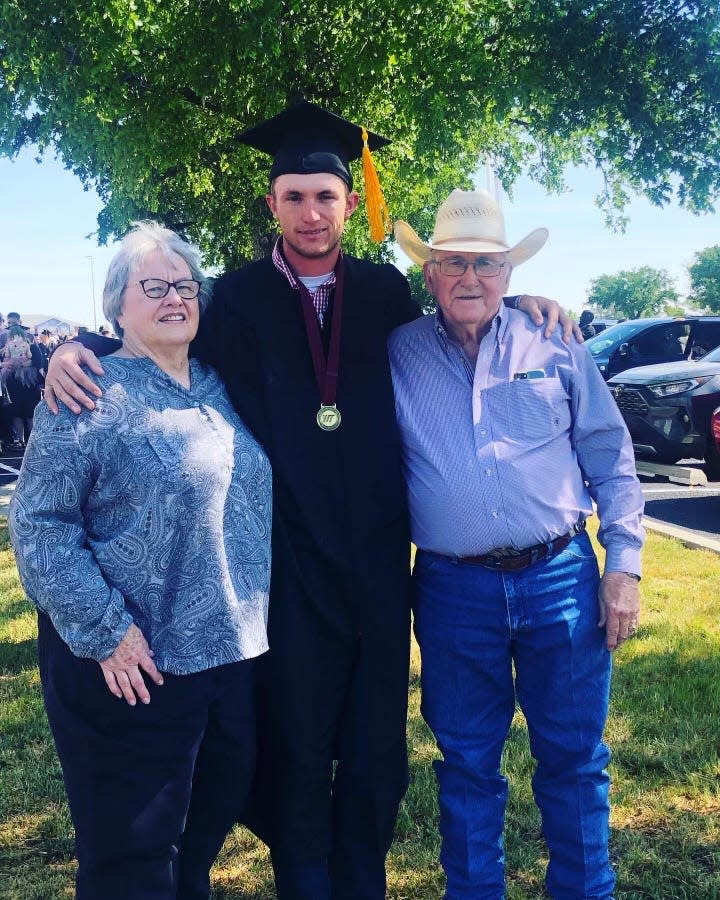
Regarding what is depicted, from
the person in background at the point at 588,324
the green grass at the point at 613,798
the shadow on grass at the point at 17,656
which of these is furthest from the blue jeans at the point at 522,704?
the person in background at the point at 588,324

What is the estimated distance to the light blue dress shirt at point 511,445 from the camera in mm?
2508

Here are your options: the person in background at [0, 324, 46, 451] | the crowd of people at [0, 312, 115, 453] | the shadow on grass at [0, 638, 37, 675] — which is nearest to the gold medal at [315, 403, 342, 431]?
the shadow on grass at [0, 638, 37, 675]

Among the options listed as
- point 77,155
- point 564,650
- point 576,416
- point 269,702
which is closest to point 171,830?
point 269,702

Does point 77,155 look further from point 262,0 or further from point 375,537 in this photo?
point 375,537

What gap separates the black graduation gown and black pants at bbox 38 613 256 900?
32cm

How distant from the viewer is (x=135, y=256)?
2312mm

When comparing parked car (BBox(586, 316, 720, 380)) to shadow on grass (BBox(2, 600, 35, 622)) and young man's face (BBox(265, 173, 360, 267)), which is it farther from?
young man's face (BBox(265, 173, 360, 267))

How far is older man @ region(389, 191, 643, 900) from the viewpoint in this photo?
253 cm

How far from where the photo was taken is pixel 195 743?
229 centimetres

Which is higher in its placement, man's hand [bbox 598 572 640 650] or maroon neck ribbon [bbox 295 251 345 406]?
maroon neck ribbon [bbox 295 251 345 406]

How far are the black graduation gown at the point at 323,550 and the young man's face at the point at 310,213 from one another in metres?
0.13

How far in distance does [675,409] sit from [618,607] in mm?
7964

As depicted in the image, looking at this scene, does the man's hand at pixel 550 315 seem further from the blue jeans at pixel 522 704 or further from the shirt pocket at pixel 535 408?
the blue jeans at pixel 522 704

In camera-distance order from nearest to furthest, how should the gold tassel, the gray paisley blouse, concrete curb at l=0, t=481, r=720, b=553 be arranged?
the gray paisley blouse < the gold tassel < concrete curb at l=0, t=481, r=720, b=553
